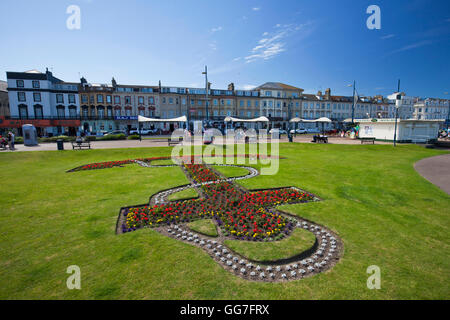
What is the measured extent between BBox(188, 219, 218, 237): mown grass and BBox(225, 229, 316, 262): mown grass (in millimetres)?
675

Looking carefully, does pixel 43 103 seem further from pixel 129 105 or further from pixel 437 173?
pixel 437 173

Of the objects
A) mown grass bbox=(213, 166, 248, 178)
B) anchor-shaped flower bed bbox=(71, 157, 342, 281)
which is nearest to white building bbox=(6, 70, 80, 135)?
mown grass bbox=(213, 166, 248, 178)

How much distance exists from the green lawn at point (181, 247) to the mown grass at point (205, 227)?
0.83 metres

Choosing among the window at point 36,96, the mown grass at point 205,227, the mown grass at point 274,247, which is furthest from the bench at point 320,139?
the window at point 36,96

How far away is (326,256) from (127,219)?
5.78 metres

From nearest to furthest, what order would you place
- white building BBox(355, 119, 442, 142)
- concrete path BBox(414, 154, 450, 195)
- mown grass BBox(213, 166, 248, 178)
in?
1. concrete path BBox(414, 154, 450, 195)
2. mown grass BBox(213, 166, 248, 178)
3. white building BBox(355, 119, 442, 142)

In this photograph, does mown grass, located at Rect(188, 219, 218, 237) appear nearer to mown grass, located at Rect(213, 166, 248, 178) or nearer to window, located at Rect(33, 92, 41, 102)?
mown grass, located at Rect(213, 166, 248, 178)

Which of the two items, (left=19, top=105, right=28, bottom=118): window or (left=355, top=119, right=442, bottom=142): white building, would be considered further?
(left=19, top=105, right=28, bottom=118): window

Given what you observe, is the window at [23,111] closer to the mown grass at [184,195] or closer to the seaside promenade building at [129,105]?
the seaside promenade building at [129,105]

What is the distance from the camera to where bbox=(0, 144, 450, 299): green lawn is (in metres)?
4.20

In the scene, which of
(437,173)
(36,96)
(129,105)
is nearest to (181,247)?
(437,173)

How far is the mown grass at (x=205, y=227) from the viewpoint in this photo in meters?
6.44
